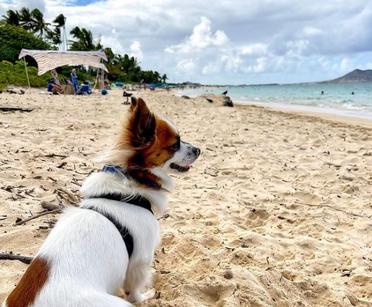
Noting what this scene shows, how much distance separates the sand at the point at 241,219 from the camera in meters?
2.99

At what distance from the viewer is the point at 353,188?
5668 millimetres

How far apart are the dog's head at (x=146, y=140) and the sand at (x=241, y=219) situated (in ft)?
1.42

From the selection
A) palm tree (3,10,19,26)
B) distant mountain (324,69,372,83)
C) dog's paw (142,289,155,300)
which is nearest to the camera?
dog's paw (142,289,155,300)

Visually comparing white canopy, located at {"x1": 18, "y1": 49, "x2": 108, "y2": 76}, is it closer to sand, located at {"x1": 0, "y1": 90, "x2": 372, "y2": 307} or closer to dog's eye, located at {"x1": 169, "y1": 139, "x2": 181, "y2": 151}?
sand, located at {"x1": 0, "y1": 90, "x2": 372, "y2": 307}

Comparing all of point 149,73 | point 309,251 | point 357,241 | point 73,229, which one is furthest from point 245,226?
point 149,73

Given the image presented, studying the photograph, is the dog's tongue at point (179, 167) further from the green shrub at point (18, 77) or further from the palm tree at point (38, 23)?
the palm tree at point (38, 23)

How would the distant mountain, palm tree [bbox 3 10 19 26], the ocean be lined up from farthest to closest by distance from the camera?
the distant mountain < palm tree [bbox 3 10 19 26] < the ocean

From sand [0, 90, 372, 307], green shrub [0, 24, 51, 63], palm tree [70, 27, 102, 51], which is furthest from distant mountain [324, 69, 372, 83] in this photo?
sand [0, 90, 372, 307]

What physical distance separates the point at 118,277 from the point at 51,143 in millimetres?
5453

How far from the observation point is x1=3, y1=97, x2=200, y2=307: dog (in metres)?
1.88

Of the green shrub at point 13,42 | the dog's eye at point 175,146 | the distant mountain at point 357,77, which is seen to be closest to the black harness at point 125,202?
the dog's eye at point 175,146

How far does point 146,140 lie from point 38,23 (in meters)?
70.4

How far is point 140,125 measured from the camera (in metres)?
2.62

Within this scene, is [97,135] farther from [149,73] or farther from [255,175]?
[149,73]
